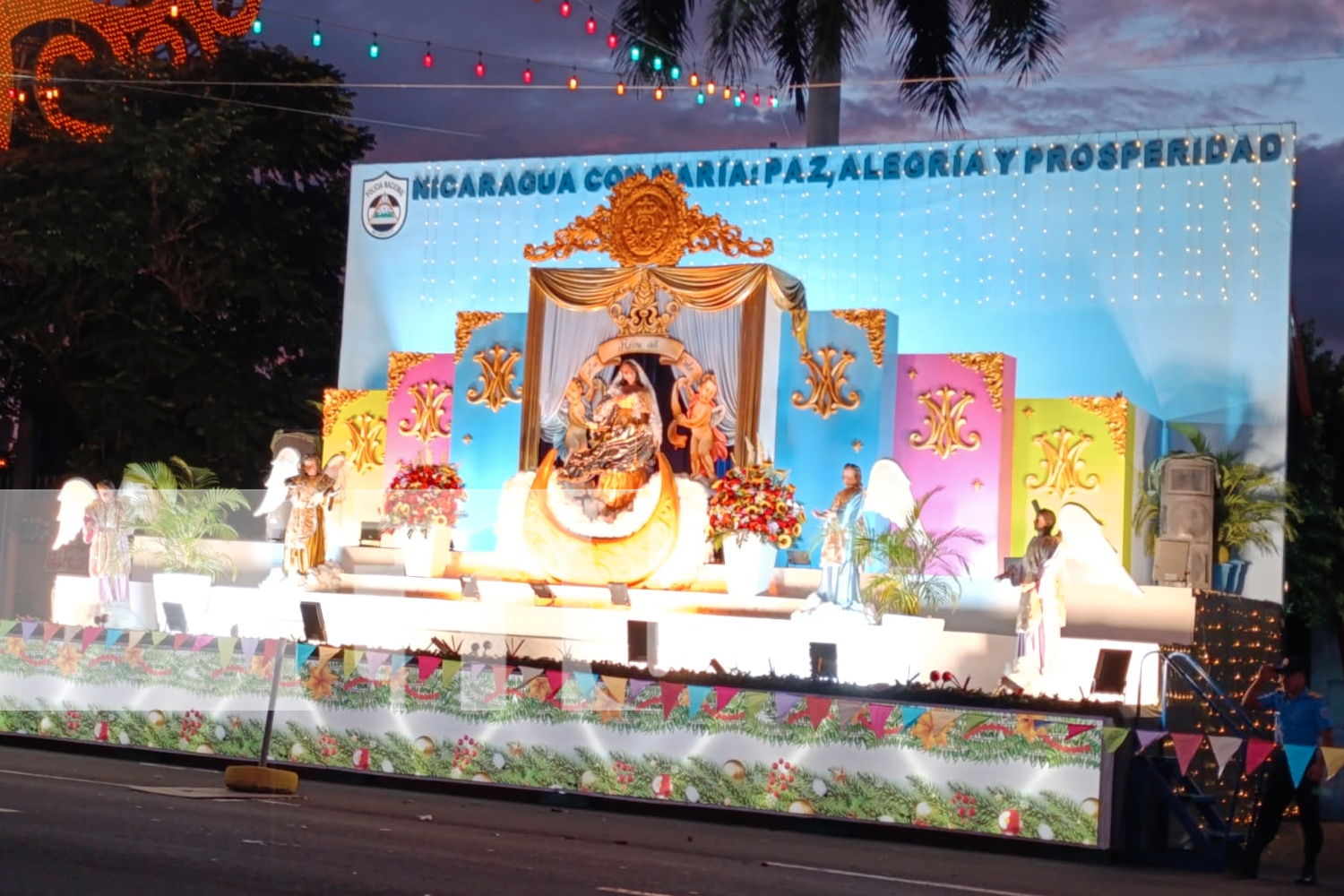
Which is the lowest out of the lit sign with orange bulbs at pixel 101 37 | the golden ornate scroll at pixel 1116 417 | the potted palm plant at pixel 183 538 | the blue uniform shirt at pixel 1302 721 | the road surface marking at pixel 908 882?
the road surface marking at pixel 908 882

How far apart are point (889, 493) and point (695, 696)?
7.14 meters

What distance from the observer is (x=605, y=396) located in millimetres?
24016

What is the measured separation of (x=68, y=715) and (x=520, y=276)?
410 inches

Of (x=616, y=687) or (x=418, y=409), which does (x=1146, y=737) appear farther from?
(x=418, y=409)

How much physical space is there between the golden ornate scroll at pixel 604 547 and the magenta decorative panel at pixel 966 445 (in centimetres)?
295

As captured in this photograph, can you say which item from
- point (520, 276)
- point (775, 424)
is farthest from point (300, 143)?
point (775, 424)

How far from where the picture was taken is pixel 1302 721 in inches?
571

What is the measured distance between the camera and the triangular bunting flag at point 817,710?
48.7ft

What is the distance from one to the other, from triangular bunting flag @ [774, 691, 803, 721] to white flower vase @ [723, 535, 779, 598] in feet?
23.3

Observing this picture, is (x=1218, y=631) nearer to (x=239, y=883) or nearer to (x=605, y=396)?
(x=605, y=396)

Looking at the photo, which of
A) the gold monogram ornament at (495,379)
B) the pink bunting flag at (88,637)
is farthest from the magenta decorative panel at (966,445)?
the pink bunting flag at (88,637)

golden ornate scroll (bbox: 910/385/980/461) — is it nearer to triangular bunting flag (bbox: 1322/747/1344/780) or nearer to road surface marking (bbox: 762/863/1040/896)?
triangular bunting flag (bbox: 1322/747/1344/780)

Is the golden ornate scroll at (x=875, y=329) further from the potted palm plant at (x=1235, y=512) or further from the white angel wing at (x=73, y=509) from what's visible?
the white angel wing at (x=73, y=509)

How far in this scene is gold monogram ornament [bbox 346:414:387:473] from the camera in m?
26.6
